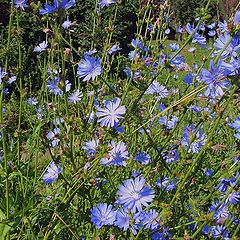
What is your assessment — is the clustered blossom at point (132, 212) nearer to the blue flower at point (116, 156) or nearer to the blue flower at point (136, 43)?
the blue flower at point (116, 156)

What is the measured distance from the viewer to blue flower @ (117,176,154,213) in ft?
5.04

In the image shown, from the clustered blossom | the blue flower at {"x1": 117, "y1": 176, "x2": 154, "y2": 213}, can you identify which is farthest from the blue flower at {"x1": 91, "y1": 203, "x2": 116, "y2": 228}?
the blue flower at {"x1": 117, "y1": 176, "x2": 154, "y2": 213}

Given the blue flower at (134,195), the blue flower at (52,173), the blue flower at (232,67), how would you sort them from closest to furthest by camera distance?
1. the blue flower at (232,67)
2. the blue flower at (134,195)
3. the blue flower at (52,173)

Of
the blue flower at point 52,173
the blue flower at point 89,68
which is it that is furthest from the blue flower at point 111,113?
the blue flower at point 52,173

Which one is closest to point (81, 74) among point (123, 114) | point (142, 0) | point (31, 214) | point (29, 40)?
point (123, 114)

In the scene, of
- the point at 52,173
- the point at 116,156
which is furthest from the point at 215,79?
the point at 52,173

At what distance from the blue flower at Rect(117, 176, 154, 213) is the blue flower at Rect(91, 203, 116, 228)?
0.12 m

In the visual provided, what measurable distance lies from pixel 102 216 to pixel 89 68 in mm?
513

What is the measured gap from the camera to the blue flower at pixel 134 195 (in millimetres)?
1536

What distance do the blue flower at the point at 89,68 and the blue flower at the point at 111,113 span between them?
11 cm

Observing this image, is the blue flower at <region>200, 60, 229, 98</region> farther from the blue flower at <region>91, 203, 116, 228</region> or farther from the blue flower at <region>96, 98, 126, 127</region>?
the blue flower at <region>91, 203, 116, 228</region>

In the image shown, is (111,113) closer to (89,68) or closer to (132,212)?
(89,68)

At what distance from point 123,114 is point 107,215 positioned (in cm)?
36

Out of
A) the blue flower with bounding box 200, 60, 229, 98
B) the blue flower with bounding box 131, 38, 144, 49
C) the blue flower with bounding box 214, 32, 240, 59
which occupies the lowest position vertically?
the blue flower with bounding box 200, 60, 229, 98
